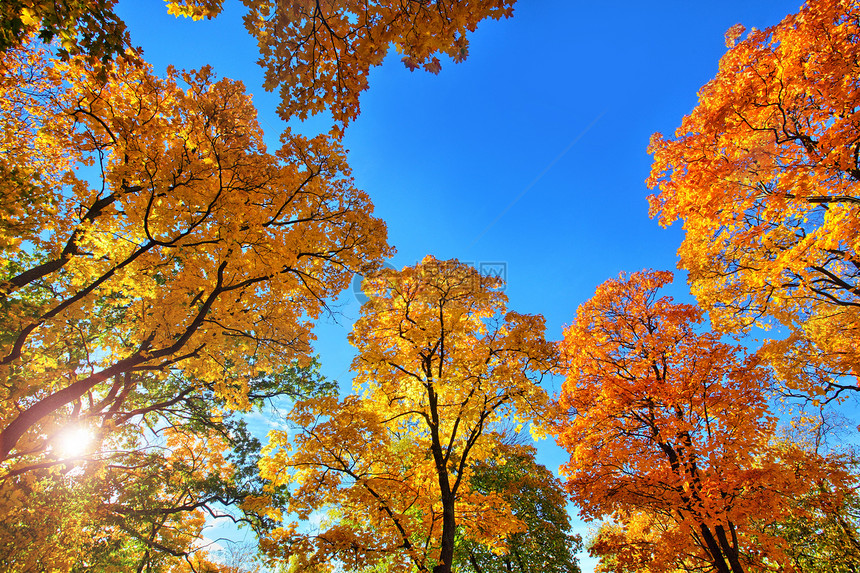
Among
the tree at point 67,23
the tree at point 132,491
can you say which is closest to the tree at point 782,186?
the tree at point 67,23

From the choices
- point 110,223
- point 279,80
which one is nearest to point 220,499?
point 110,223

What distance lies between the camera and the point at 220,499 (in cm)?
1170

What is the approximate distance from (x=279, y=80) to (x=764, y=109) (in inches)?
351

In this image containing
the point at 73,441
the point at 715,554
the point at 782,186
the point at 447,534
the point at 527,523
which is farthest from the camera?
the point at 527,523

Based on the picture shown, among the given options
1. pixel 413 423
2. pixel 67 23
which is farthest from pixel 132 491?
pixel 67 23

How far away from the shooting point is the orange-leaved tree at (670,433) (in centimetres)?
753

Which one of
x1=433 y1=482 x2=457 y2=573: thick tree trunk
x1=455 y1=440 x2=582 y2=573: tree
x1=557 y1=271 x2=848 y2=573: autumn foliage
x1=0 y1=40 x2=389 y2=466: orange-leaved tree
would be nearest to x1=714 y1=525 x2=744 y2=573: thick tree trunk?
x1=557 y1=271 x2=848 y2=573: autumn foliage

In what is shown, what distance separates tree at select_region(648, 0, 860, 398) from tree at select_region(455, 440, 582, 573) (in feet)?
28.5

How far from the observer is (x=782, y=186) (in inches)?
240

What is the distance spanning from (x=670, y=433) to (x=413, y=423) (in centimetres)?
684

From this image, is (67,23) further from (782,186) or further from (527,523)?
(527,523)

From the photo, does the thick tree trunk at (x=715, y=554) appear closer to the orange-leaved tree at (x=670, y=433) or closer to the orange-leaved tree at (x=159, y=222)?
the orange-leaved tree at (x=670, y=433)

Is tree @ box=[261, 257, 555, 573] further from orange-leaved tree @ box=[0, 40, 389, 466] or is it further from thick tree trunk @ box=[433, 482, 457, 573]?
orange-leaved tree @ box=[0, 40, 389, 466]

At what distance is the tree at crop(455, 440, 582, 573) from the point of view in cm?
1248
